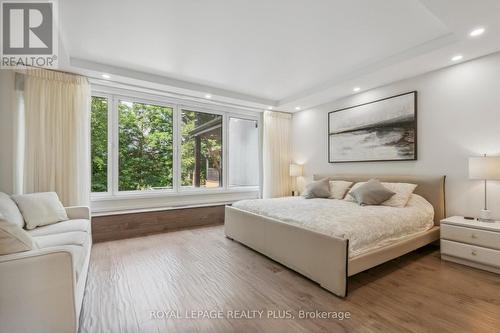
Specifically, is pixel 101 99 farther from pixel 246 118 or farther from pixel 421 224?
pixel 421 224

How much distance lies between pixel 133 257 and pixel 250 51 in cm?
308

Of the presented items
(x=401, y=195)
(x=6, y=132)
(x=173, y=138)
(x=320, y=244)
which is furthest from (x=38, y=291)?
(x=401, y=195)

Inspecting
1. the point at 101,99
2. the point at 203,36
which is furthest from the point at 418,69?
the point at 101,99

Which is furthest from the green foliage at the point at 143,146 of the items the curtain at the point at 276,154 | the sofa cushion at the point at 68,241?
the sofa cushion at the point at 68,241

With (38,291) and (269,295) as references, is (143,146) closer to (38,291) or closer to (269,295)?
(38,291)

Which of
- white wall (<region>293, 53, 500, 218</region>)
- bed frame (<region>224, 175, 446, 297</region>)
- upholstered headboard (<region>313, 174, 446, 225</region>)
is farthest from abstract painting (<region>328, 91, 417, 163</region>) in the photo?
bed frame (<region>224, 175, 446, 297</region>)

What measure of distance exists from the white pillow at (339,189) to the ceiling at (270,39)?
1.68 metres

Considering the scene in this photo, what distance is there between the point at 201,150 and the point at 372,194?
11.3 feet

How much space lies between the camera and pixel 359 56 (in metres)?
3.11

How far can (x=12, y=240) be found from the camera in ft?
4.71

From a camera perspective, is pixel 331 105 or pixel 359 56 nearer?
pixel 359 56

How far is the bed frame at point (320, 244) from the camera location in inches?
79.7

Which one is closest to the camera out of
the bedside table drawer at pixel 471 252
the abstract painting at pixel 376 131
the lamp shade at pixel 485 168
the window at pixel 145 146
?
the bedside table drawer at pixel 471 252

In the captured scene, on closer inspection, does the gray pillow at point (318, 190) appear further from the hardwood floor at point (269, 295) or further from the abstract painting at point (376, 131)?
the hardwood floor at point (269, 295)
